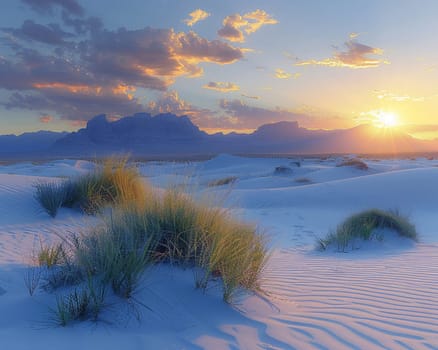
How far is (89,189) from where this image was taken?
1020 centimetres

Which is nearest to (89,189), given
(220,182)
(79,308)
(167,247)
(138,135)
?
(167,247)

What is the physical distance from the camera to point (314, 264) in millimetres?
7270

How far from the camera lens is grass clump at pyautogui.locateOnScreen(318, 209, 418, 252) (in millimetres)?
9438

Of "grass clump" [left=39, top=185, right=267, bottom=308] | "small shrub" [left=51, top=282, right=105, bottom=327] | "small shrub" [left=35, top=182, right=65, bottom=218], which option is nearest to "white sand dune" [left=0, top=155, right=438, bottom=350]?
"small shrub" [left=51, top=282, right=105, bottom=327]

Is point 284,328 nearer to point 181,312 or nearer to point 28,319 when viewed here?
point 181,312

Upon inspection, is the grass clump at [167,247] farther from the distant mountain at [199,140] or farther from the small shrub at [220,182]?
the distant mountain at [199,140]

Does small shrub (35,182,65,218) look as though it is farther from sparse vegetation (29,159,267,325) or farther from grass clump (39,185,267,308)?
grass clump (39,185,267,308)

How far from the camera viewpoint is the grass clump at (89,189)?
9930 mm

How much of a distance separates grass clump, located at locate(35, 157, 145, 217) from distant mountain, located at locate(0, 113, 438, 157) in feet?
450

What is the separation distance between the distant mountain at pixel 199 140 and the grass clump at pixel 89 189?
450 feet

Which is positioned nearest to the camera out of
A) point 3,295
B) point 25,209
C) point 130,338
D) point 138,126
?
point 130,338

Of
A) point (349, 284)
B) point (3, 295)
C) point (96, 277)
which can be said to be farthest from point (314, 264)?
point (3, 295)

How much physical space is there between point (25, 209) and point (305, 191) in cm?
1181

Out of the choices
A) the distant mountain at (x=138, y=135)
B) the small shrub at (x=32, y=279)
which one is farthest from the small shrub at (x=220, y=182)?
the distant mountain at (x=138, y=135)
